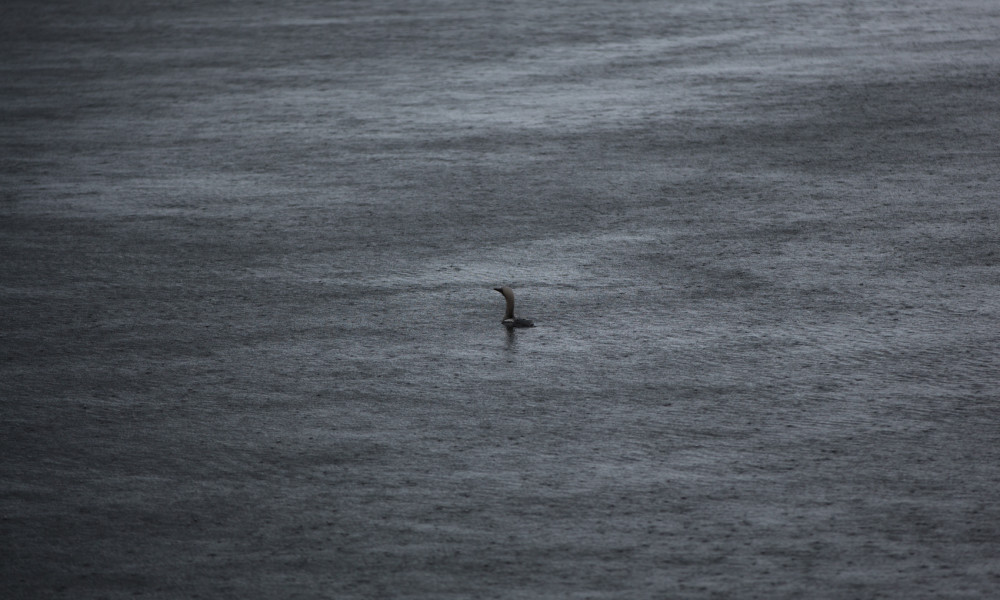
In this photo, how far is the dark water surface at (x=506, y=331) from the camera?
646 cm

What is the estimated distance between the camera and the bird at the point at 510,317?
9.06 metres

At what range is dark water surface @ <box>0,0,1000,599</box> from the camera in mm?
6465

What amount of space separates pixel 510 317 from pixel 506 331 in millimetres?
107

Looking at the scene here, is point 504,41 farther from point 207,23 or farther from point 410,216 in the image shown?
point 410,216

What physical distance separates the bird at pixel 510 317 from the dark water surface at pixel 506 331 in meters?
0.07

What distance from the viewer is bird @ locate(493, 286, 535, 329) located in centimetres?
906

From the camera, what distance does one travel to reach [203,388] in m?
8.45

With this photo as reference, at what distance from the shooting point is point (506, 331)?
360 inches

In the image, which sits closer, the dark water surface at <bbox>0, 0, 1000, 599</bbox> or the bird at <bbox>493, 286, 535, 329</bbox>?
the dark water surface at <bbox>0, 0, 1000, 599</bbox>

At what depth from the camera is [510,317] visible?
30.1ft

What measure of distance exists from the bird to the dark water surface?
0.24 feet

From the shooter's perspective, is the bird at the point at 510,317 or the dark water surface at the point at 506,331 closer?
A: the dark water surface at the point at 506,331

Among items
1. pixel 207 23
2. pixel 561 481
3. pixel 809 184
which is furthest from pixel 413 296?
pixel 207 23

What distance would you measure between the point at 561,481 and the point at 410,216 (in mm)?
4763
